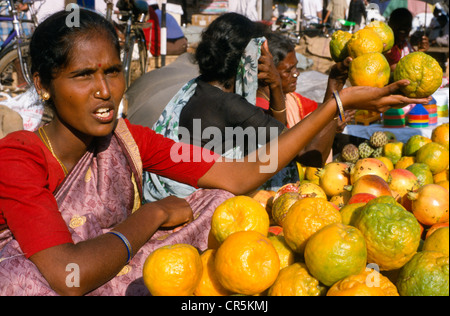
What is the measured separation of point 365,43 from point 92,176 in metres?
1.61

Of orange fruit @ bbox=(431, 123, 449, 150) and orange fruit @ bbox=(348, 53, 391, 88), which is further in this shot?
orange fruit @ bbox=(431, 123, 449, 150)

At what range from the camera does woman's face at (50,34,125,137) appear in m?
1.78

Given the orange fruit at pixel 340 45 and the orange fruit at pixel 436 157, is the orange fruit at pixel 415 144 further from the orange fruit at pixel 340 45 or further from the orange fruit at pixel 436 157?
the orange fruit at pixel 340 45

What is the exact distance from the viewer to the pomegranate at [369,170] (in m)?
2.66

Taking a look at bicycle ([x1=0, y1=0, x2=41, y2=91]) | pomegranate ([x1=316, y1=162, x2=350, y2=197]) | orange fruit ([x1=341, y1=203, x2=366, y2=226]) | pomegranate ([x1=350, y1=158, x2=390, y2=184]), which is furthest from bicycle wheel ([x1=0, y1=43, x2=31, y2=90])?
orange fruit ([x1=341, y1=203, x2=366, y2=226])

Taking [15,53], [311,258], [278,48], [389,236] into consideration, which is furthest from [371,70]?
[15,53]

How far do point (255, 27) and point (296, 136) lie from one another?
4.15 feet

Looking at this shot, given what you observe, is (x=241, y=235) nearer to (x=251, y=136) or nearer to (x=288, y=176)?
(x=251, y=136)

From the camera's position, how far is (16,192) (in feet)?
5.00

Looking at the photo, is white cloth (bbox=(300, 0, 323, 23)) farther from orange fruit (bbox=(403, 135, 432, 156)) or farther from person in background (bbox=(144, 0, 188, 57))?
orange fruit (bbox=(403, 135, 432, 156))

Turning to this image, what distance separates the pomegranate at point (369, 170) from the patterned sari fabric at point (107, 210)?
1023 millimetres

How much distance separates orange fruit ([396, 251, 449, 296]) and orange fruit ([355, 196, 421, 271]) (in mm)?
34

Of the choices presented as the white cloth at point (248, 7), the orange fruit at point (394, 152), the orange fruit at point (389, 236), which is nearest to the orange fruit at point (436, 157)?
the orange fruit at point (394, 152)
